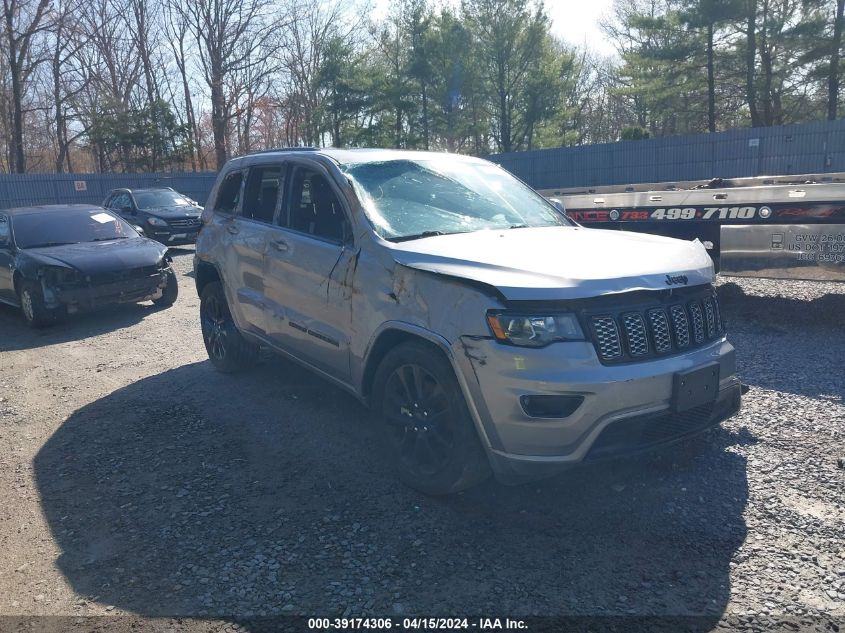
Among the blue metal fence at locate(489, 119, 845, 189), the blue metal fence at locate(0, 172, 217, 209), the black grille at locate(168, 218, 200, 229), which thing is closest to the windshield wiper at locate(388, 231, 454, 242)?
the black grille at locate(168, 218, 200, 229)

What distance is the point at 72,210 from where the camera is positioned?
9.86 m

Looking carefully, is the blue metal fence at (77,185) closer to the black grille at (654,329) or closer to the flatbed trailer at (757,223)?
the flatbed trailer at (757,223)

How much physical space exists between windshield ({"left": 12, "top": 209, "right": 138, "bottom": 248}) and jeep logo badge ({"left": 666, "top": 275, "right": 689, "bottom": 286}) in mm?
8502

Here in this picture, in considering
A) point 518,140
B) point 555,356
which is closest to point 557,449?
point 555,356

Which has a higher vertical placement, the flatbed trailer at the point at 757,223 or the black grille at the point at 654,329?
the flatbed trailer at the point at 757,223

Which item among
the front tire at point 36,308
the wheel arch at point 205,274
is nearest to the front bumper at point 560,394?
the wheel arch at point 205,274

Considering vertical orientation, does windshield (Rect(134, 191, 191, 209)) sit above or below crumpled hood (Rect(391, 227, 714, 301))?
above

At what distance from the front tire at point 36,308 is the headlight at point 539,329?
7.36 m

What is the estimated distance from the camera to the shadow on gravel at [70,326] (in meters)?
8.26

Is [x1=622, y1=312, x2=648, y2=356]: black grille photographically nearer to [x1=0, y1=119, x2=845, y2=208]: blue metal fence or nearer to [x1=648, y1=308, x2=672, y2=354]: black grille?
[x1=648, y1=308, x2=672, y2=354]: black grille

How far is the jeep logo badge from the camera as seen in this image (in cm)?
337

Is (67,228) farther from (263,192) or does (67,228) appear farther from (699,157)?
(699,157)

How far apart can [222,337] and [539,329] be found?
150 inches

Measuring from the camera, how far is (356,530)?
11.4 feet
